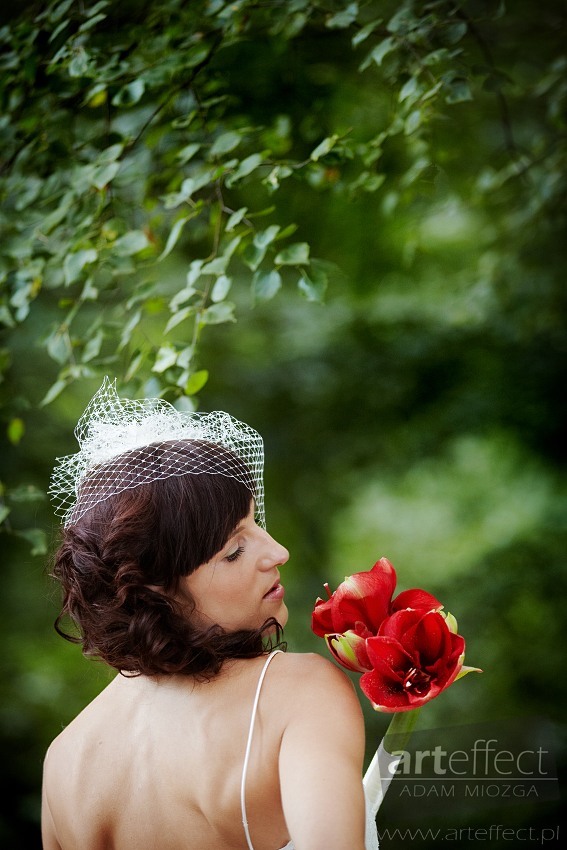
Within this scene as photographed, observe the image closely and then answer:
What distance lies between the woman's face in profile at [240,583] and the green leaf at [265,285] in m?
0.68

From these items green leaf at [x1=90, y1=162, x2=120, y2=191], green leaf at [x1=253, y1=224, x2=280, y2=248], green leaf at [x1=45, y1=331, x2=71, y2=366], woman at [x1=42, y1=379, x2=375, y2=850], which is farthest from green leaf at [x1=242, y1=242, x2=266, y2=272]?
woman at [x1=42, y1=379, x2=375, y2=850]

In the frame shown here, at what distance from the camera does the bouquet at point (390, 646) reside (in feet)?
3.11

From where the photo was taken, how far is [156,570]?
105 cm

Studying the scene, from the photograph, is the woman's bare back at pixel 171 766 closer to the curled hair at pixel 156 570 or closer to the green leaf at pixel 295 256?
the curled hair at pixel 156 570

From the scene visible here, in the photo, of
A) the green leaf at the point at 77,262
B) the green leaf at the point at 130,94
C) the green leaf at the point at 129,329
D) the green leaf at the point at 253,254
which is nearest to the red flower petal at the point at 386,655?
the green leaf at the point at 253,254

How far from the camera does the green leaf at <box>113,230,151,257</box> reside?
1908mm

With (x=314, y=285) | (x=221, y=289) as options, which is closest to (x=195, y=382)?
(x=221, y=289)

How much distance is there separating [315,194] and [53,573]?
5.16 ft

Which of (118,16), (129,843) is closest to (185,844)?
(129,843)

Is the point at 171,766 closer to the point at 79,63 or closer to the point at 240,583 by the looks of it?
the point at 240,583

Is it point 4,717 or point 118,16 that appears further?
point 4,717

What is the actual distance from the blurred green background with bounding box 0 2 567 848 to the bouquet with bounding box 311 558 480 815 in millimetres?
1245

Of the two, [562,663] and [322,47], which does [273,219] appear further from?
[562,663]

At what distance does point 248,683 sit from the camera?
1.01 metres
